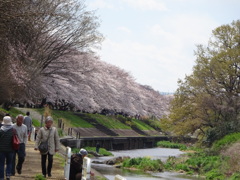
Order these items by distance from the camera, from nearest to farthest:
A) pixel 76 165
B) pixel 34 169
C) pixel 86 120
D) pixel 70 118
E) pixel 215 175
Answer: pixel 76 165
pixel 34 169
pixel 215 175
pixel 70 118
pixel 86 120

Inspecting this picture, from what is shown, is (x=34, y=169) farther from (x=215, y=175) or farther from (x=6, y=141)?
(x=215, y=175)

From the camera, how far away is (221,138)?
4169 cm

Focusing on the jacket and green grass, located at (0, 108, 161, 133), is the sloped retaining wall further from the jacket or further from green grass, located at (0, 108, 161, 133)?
the jacket

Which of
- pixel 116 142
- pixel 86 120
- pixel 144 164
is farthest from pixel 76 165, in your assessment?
pixel 86 120

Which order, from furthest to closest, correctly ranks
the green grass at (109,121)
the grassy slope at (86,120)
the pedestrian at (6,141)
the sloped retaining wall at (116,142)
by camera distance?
the green grass at (109,121) → the grassy slope at (86,120) → the sloped retaining wall at (116,142) → the pedestrian at (6,141)

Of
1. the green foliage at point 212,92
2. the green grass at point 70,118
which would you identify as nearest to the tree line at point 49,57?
the green grass at point 70,118

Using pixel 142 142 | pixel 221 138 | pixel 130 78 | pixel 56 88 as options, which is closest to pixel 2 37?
pixel 221 138

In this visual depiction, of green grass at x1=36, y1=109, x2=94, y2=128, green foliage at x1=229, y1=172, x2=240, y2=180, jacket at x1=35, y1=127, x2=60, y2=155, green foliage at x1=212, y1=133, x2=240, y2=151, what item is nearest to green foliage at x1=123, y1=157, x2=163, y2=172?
green foliage at x1=212, y1=133, x2=240, y2=151

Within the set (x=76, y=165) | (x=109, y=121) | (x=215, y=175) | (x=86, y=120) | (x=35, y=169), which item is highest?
(x=86, y=120)

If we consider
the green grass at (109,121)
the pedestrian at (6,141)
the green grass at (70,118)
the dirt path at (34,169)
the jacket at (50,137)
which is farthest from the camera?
the green grass at (109,121)

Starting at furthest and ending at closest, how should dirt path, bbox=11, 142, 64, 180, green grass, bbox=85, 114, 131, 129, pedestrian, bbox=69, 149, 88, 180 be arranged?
green grass, bbox=85, 114, 131, 129 → dirt path, bbox=11, 142, 64, 180 → pedestrian, bbox=69, 149, 88, 180

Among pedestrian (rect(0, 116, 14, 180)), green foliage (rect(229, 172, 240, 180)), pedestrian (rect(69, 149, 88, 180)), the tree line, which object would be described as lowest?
green foliage (rect(229, 172, 240, 180))

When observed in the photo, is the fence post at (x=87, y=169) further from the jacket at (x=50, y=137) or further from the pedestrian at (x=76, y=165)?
the jacket at (x=50, y=137)

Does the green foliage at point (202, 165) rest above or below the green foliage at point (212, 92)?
below
